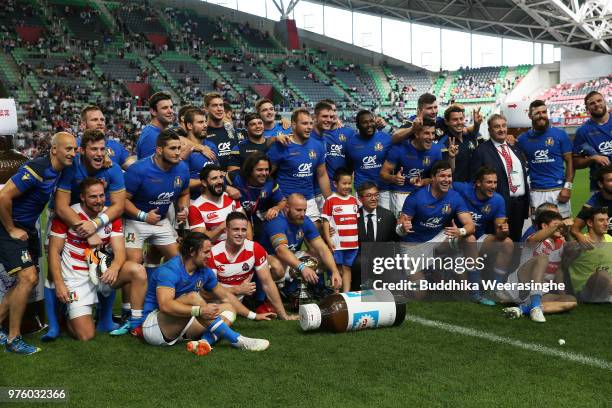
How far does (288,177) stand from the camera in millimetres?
7805

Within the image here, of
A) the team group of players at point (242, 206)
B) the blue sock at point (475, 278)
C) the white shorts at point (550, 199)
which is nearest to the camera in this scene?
the team group of players at point (242, 206)

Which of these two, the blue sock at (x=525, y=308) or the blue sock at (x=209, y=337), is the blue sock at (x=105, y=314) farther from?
the blue sock at (x=525, y=308)

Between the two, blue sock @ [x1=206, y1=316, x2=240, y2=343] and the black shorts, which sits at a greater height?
the black shorts

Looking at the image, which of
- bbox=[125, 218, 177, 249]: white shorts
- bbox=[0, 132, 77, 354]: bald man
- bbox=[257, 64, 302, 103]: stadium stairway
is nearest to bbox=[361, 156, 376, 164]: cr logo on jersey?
bbox=[125, 218, 177, 249]: white shorts

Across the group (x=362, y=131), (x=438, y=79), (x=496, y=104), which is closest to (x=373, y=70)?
(x=438, y=79)

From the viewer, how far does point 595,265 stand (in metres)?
6.88

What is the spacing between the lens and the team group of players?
229 inches

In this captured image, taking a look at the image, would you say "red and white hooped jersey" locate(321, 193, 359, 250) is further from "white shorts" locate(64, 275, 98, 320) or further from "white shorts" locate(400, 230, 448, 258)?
"white shorts" locate(64, 275, 98, 320)

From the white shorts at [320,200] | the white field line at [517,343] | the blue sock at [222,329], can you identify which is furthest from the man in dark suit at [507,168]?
the blue sock at [222,329]

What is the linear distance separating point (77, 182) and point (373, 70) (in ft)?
162

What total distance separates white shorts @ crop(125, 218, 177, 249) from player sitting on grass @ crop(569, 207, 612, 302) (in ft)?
13.7

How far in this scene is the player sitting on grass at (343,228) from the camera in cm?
747

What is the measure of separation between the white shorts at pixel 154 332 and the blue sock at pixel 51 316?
0.91 m

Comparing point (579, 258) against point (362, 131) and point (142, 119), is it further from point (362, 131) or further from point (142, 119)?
point (142, 119)
